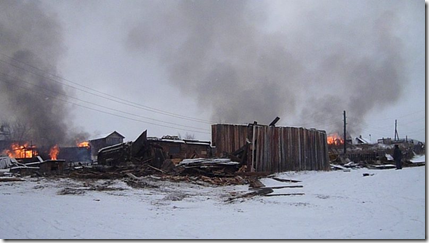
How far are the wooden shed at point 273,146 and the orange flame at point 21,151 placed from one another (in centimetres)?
3719

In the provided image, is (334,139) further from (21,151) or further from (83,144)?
(21,151)

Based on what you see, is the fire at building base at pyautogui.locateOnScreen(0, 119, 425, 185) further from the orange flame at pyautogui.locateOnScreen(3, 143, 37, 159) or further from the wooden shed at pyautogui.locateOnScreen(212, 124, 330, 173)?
the orange flame at pyautogui.locateOnScreen(3, 143, 37, 159)

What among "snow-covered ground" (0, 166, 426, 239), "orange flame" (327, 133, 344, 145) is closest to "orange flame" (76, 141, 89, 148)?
"orange flame" (327, 133, 344, 145)

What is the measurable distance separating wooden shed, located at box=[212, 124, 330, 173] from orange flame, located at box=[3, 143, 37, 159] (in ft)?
122

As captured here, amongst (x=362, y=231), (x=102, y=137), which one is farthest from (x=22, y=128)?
(x=362, y=231)

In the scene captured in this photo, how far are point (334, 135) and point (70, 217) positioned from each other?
175ft

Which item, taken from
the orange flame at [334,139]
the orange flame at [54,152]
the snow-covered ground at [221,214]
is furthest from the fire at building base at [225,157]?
the orange flame at [334,139]

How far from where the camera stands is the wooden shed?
50.2ft

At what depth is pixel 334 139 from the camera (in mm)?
53969

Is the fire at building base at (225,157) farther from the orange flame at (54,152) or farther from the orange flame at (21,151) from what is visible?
the orange flame at (21,151)

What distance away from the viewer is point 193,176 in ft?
48.0

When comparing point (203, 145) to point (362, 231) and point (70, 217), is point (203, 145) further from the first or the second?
point (362, 231)

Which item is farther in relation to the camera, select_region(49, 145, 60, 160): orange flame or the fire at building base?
select_region(49, 145, 60, 160): orange flame

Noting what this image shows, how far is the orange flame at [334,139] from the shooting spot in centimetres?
5276
